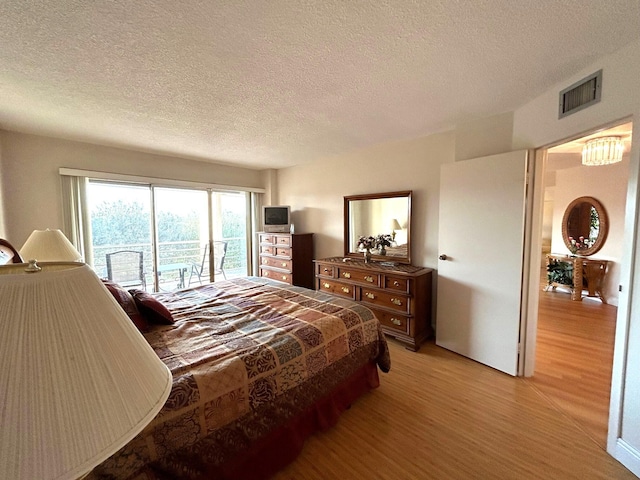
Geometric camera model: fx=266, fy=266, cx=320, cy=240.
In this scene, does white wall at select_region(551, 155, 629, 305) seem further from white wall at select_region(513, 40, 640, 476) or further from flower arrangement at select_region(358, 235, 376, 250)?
flower arrangement at select_region(358, 235, 376, 250)

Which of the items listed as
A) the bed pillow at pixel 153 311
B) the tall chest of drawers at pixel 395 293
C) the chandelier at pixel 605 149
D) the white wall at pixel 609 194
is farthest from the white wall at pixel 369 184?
the white wall at pixel 609 194

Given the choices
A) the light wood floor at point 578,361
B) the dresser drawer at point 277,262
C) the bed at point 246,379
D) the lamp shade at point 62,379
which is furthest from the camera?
the dresser drawer at point 277,262

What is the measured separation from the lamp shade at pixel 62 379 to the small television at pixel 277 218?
4185mm

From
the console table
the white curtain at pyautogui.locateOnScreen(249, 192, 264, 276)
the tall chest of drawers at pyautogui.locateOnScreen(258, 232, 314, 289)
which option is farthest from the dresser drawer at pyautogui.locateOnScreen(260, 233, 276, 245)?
the console table

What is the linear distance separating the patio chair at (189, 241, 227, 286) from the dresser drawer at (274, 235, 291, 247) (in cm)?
107

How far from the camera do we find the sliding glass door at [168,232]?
3.61m

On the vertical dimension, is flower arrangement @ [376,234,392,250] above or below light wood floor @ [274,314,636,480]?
→ above

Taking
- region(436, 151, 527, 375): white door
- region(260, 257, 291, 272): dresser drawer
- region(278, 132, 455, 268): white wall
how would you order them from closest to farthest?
region(436, 151, 527, 375): white door < region(278, 132, 455, 268): white wall < region(260, 257, 291, 272): dresser drawer

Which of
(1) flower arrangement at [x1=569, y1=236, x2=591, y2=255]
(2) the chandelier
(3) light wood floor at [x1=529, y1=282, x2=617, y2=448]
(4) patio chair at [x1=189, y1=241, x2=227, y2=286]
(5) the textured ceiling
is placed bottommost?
(3) light wood floor at [x1=529, y1=282, x2=617, y2=448]

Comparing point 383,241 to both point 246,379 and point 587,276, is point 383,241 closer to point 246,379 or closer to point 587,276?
point 246,379

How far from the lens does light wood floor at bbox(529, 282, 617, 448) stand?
199 centimetres

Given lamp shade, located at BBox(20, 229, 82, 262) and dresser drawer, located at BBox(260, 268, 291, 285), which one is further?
dresser drawer, located at BBox(260, 268, 291, 285)

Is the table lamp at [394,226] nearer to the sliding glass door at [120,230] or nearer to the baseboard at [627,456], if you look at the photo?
the baseboard at [627,456]

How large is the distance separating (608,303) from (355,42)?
18.5ft
